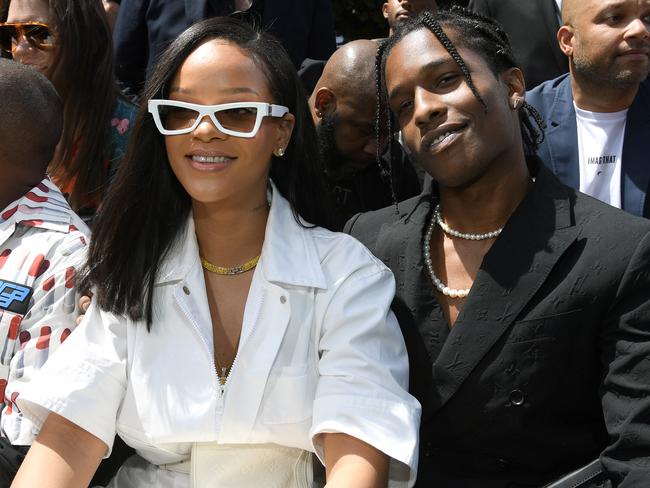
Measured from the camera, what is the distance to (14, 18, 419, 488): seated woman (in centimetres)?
240

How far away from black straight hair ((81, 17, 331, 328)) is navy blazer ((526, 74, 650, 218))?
3.90 ft

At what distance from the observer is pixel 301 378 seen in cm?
249

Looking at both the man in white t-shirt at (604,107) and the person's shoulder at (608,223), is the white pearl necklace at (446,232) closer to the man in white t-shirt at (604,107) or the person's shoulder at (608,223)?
the person's shoulder at (608,223)

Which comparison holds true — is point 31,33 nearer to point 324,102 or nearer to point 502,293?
point 324,102

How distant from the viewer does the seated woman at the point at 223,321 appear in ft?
7.89

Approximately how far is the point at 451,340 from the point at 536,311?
23 centimetres

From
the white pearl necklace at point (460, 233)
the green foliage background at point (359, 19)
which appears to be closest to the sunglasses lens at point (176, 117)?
the white pearl necklace at point (460, 233)

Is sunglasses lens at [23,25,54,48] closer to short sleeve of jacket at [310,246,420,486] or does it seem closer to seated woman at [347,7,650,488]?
seated woman at [347,7,650,488]

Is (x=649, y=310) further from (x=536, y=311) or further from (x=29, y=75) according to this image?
(x=29, y=75)

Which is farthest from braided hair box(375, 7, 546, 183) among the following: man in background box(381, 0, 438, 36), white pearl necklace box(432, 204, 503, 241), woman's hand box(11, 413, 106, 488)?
man in background box(381, 0, 438, 36)

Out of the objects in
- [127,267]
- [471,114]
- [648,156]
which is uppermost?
[471,114]

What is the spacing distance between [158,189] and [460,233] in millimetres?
874

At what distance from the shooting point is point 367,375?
2.38 metres

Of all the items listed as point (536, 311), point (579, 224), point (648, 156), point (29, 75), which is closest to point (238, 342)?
point (536, 311)
